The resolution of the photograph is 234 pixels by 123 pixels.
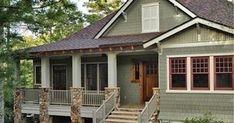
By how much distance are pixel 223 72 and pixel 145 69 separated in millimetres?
5367

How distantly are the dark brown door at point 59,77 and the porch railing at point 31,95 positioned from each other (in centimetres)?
211

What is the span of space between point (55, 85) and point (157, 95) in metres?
8.68

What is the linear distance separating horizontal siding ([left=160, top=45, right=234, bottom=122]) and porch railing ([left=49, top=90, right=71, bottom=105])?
19.5ft

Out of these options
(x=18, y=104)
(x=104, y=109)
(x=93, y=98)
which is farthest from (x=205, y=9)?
(x=18, y=104)

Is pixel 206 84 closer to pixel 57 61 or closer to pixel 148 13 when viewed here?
pixel 148 13

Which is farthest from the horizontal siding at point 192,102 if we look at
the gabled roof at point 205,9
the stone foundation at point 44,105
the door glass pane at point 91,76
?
the stone foundation at point 44,105

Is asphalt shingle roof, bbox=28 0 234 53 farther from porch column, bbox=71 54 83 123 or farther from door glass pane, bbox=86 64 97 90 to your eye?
door glass pane, bbox=86 64 97 90

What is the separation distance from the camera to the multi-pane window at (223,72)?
15844mm

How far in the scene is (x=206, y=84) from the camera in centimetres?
1641

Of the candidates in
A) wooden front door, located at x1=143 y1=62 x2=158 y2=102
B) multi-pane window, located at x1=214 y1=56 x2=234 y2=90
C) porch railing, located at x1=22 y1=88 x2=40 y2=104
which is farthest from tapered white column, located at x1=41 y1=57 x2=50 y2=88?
multi-pane window, located at x1=214 y1=56 x2=234 y2=90

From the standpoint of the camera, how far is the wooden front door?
66.8 feet

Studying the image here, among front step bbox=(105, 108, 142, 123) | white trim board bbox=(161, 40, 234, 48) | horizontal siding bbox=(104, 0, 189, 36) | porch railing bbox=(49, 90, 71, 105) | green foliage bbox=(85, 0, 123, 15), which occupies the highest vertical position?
green foliage bbox=(85, 0, 123, 15)

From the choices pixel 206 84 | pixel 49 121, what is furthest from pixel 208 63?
pixel 49 121

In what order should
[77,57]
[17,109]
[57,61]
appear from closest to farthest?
[77,57]
[17,109]
[57,61]
